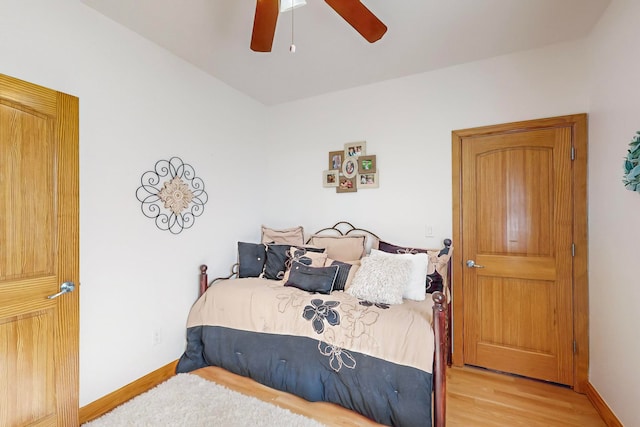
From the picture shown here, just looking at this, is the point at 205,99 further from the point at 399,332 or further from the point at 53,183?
the point at 399,332

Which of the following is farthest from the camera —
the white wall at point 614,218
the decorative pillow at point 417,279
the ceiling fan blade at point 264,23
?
the decorative pillow at point 417,279

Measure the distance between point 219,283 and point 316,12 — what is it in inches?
89.6

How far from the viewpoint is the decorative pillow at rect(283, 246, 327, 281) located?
264cm

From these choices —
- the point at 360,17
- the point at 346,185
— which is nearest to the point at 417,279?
the point at 346,185

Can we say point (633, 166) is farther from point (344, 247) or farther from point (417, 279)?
point (344, 247)

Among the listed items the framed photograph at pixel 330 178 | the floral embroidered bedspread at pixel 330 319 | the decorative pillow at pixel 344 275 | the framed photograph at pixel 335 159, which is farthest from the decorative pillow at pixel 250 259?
the framed photograph at pixel 335 159

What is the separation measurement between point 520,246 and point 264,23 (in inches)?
101

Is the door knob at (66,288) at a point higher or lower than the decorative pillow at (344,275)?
higher

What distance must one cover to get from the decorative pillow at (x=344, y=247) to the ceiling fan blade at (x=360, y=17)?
1.75 m

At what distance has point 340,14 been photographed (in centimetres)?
154

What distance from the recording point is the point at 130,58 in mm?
2207

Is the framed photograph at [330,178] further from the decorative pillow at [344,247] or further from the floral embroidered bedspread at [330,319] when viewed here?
the floral embroidered bedspread at [330,319]

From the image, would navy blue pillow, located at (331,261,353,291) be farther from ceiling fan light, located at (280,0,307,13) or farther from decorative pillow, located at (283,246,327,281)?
ceiling fan light, located at (280,0,307,13)

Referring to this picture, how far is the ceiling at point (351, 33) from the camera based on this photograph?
193cm
